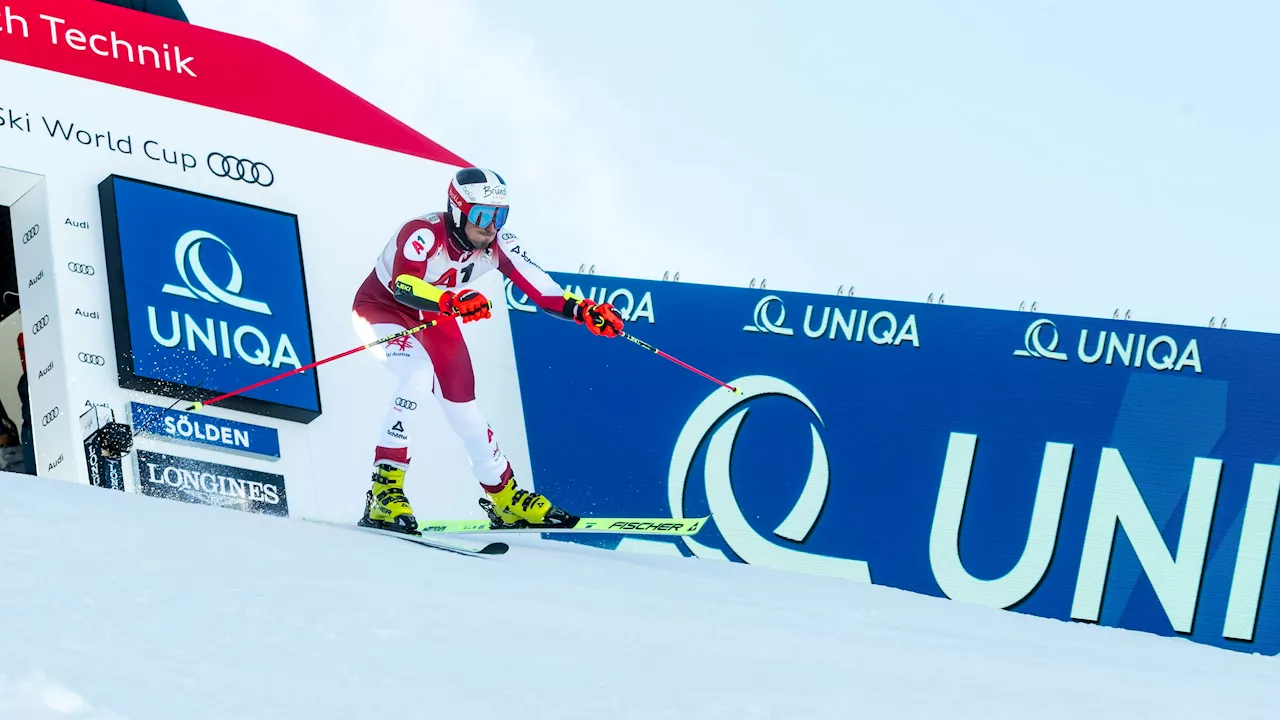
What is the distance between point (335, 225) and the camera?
8.56 m

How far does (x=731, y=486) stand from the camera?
8.92 metres

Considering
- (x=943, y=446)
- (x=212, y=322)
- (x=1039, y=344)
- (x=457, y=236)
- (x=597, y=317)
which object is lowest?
(x=212, y=322)

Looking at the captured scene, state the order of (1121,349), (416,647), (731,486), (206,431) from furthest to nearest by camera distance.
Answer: (731,486) < (1121,349) < (206,431) < (416,647)

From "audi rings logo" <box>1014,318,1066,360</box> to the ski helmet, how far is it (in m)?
3.79

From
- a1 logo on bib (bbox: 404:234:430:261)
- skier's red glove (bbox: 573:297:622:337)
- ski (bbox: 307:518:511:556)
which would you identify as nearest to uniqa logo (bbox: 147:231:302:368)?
a1 logo on bib (bbox: 404:234:430:261)

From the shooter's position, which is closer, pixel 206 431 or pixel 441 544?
pixel 441 544

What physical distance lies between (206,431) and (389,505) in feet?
6.00

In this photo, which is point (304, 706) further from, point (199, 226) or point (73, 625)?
point (199, 226)

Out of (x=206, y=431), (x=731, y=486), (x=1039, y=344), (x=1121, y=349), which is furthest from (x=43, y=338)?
(x=1121, y=349)

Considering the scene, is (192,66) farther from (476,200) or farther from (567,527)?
(567,527)

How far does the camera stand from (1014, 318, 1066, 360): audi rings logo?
880 centimetres

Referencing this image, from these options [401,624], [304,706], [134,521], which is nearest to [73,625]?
[304,706]

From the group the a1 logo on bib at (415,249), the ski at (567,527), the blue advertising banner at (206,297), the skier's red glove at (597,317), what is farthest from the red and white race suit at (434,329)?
the blue advertising banner at (206,297)

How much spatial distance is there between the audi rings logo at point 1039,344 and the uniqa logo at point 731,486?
4.72 ft
